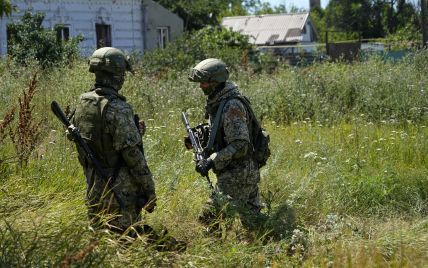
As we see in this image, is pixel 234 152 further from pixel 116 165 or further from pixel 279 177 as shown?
pixel 279 177

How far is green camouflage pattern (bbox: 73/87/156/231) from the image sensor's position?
5.47m

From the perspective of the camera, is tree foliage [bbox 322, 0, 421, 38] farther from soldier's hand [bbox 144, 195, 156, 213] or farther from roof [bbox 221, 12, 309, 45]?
soldier's hand [bbox 144, 195, 156, 213]

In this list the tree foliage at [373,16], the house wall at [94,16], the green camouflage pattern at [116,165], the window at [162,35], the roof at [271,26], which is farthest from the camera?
the roof at [271,26]

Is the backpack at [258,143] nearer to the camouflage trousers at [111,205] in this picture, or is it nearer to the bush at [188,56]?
the camouflage trousers at [111,205]

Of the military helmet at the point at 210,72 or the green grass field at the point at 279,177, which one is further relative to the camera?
the military helmet at the point at 210,72

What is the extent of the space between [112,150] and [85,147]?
7.8 inches

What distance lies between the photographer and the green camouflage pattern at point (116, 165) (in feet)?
18.0

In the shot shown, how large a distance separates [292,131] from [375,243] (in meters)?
5.54

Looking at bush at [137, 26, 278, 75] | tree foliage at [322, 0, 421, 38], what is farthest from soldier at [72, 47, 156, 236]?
tree foliage at [322, 0, 421, 38]

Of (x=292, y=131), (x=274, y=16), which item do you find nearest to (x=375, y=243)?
(x=292, y=131)

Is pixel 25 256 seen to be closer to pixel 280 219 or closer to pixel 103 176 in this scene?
pixel 103 176

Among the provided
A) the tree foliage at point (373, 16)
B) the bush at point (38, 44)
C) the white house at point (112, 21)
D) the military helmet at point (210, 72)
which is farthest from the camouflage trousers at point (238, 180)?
the tree foliage at point (373, 16)

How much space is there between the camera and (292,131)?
11180mm

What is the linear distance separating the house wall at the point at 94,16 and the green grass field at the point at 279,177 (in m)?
10.4
